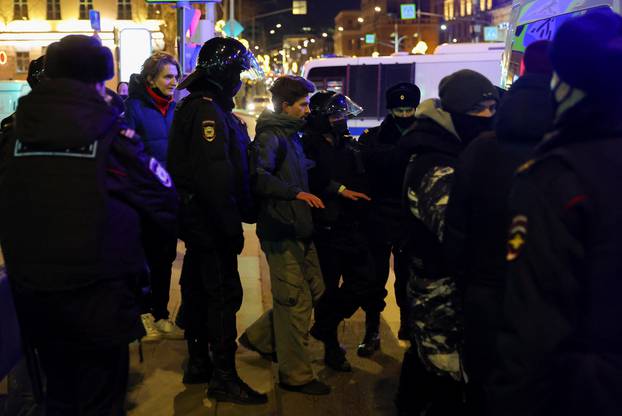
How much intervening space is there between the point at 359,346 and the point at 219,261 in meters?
1.59

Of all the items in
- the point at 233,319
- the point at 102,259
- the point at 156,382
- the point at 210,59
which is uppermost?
the point at 210,59

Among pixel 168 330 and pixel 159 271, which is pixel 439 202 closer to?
pixel 159 271

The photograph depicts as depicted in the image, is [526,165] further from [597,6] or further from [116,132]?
[597,6]

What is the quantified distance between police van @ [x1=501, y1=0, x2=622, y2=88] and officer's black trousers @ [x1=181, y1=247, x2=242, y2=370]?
8.53ft

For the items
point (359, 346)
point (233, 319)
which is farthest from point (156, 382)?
point (359, 346)

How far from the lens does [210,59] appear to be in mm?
3932

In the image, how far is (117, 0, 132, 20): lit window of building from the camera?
40750 mm

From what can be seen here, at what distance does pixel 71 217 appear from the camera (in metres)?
2.58

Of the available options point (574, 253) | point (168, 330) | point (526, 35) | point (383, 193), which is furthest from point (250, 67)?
point (574, 253)

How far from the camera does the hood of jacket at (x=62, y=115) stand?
2.56 meters

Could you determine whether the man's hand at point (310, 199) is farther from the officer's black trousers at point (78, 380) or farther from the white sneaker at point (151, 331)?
the white sneaker at point (151, 331)

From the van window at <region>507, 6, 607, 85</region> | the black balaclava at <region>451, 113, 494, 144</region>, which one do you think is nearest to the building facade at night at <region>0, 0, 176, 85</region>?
the van window at <region>507, 6, 607, 85</region>

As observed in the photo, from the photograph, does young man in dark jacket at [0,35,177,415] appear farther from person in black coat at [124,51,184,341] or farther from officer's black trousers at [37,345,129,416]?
person in black coat at [124,51,184,341]

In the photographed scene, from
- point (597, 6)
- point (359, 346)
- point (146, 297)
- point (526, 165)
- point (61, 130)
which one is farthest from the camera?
point (359, 346)
